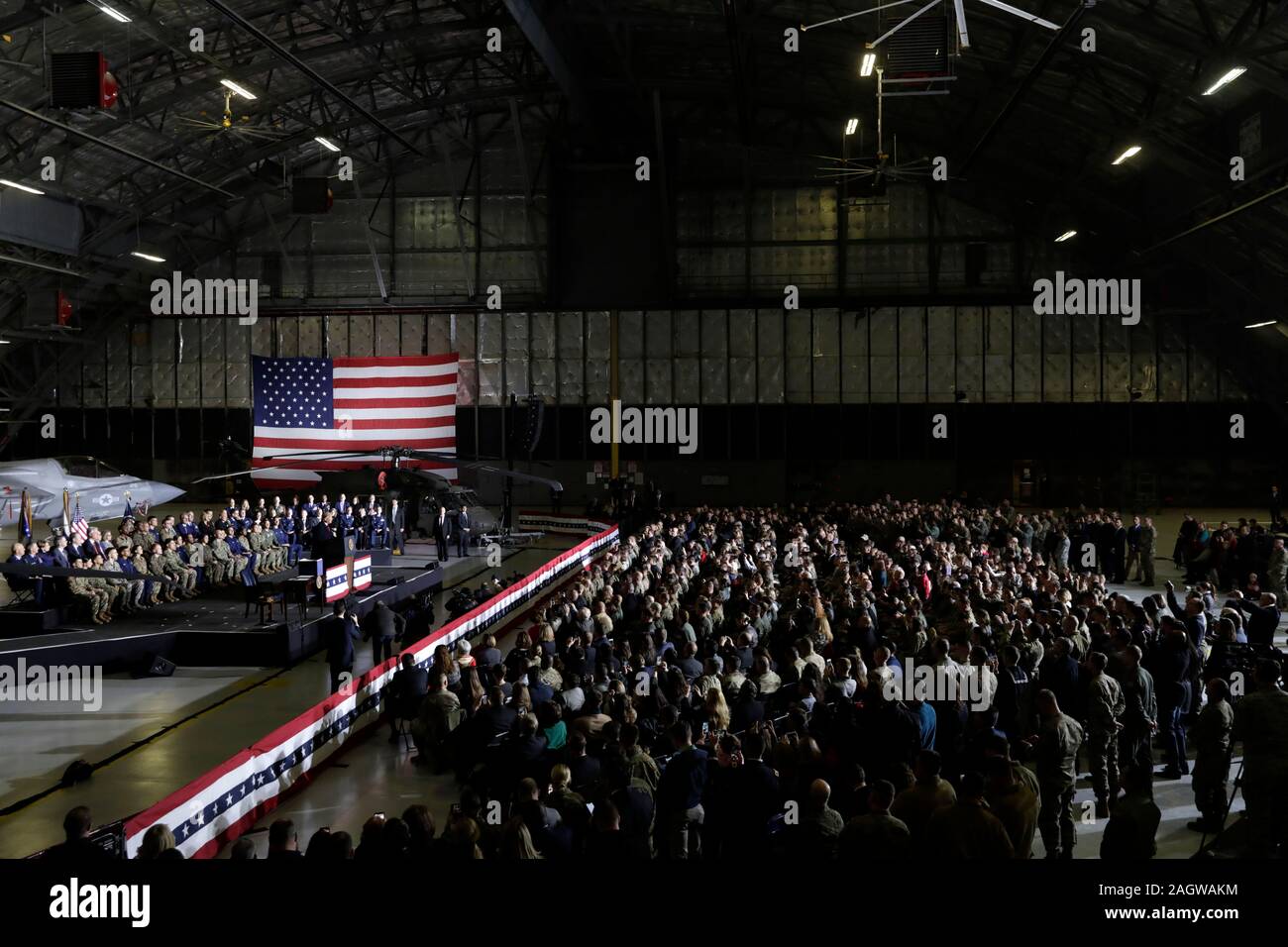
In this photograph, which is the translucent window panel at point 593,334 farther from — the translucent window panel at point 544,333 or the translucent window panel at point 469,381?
the translucent window panel at point 469,381

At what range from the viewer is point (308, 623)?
1443 cm

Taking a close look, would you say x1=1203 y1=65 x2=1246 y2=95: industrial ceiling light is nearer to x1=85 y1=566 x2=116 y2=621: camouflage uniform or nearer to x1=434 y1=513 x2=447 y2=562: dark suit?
x1=434 y1=513 x2=447 y2=562: dark suit

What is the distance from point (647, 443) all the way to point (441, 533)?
1400 centimetres

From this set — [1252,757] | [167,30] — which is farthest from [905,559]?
[167,30]

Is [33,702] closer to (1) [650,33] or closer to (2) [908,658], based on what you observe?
(2) [908,658]

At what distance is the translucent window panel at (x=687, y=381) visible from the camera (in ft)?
117

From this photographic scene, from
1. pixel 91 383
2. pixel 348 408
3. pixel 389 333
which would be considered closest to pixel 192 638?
pixel 348 408

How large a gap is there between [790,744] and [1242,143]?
67.4 ft

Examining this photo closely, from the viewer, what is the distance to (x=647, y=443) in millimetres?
35562

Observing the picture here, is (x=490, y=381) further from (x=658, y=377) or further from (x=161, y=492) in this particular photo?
(x=161, y=492)

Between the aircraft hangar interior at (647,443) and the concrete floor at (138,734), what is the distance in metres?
0.10

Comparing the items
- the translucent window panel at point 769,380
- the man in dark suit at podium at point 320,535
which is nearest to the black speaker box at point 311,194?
the man in dark suit at podium at point 320,535

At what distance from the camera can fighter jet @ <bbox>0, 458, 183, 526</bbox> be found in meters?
24.4

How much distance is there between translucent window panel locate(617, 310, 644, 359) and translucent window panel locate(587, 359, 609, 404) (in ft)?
2.94
